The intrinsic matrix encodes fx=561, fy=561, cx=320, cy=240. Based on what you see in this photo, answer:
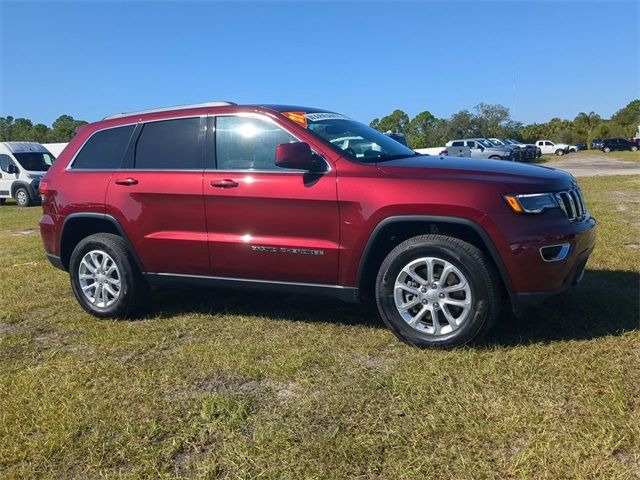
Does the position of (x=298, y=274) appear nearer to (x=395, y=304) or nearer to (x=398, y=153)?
(x=395, y=304)

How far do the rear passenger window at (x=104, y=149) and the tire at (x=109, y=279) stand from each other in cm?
64

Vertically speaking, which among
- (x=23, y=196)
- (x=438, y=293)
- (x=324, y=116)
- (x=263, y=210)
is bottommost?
(x=23, y=196)

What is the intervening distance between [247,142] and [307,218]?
2.83 ft

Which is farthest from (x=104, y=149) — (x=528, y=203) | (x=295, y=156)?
(x=528, y=203)

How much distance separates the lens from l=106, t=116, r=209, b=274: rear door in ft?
14.9

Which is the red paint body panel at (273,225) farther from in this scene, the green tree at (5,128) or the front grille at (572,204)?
the green tree at (5,128)

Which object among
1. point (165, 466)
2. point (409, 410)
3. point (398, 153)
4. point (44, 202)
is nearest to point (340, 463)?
point (409, 410)

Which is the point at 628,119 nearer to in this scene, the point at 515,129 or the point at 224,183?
the point at 515,129

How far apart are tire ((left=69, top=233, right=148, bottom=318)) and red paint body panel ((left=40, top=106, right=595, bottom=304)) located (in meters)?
0.17

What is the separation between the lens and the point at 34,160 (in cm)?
1941

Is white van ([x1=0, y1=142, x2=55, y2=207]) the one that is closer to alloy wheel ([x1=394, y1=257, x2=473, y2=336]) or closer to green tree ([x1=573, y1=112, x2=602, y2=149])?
alloy wheel ([x1=394, y1=257, x2=473, y2=336])

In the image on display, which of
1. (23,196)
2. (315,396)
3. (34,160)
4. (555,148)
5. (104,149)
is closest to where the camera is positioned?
(315,396)

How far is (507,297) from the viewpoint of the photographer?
3891mm

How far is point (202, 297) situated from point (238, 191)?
5.44ft
